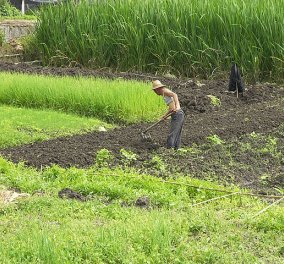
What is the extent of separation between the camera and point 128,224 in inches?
227

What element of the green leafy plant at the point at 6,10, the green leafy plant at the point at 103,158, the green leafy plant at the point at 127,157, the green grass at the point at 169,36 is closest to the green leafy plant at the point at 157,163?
the green leafy plant at the point at 127,157

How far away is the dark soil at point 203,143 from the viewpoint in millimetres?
7980

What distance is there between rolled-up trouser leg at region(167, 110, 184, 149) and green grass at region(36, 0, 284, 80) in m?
6.08

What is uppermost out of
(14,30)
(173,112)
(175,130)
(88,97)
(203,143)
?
(173,112)

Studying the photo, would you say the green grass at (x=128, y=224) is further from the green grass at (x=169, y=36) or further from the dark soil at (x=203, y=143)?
the green grass at (x=169, y=36)

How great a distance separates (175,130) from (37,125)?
8.27 ft

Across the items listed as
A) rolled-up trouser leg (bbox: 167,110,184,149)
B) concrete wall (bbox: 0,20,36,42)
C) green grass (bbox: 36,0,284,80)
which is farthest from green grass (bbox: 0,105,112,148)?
concrete wall (bbox: 0,20,36,42)

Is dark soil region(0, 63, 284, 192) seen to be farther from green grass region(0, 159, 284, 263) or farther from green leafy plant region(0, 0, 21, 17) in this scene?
green leafy plant region(0, 0, 21, 17)

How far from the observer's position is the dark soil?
7.98m

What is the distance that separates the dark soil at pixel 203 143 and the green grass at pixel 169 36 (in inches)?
75.1

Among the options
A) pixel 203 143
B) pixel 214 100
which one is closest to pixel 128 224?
pixel 203 143

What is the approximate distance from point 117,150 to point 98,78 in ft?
17.6

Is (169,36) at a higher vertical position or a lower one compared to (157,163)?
lower

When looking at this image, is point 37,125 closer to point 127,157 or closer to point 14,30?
point 127,157
